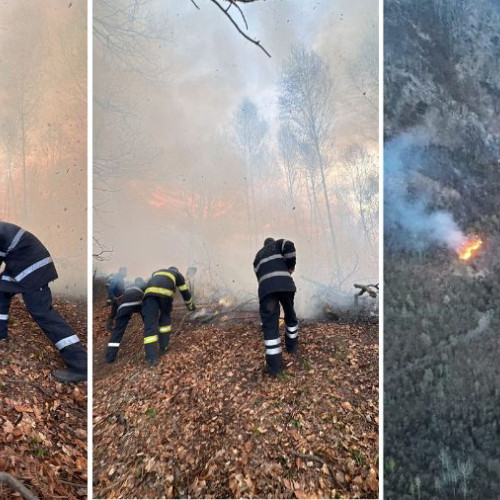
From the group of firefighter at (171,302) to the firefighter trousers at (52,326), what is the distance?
0.73ft

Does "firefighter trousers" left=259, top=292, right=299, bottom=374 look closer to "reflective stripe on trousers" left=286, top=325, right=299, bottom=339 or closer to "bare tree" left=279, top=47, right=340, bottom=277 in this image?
"reflective stripe on trousers" left=286, top=325, right=299, bottom=339

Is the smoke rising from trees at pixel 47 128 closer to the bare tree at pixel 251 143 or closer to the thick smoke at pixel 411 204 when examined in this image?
the bare tree at pixel 251 143

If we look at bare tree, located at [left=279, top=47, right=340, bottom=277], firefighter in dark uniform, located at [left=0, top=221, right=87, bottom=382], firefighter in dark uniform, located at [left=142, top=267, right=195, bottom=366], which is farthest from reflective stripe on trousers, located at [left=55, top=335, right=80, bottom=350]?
bare tree, located at [left=279, top=47, right=340, bottom=277]

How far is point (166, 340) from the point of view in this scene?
8.80 feet

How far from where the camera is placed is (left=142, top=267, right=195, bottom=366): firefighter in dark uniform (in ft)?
8.62

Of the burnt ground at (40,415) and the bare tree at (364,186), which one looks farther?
the bare tree at (364,186)

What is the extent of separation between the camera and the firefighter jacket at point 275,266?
2652 mm

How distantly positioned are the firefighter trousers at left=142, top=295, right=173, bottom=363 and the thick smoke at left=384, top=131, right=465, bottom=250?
1623 mm

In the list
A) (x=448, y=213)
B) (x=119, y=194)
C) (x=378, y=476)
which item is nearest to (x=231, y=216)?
(x=119, y=194)

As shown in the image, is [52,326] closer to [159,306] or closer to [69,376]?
[69,376]

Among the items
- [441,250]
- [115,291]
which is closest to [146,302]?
[115,291]

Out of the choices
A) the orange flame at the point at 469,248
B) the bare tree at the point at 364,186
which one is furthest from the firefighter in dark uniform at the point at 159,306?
the orange flame at the point at 469,248

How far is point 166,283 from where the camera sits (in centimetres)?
263

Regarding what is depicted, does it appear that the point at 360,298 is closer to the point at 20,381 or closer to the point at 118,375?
the point at 118,375
